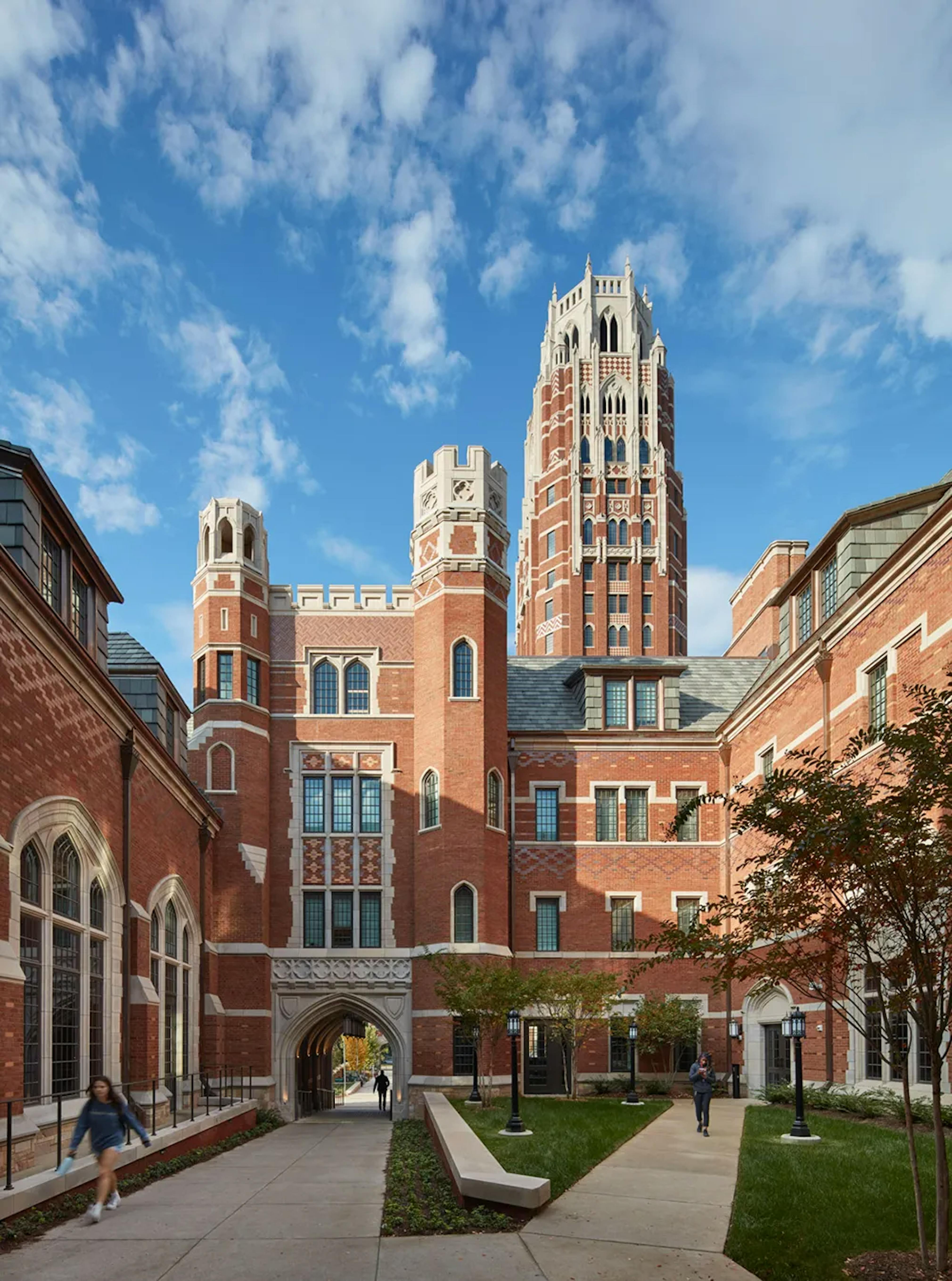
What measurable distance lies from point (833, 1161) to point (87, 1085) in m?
11.8

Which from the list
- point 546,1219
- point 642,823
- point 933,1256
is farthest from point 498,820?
point 933,1256

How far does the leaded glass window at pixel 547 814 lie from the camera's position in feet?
120

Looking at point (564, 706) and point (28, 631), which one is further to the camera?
point (564, 706)

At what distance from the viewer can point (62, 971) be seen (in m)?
18.9

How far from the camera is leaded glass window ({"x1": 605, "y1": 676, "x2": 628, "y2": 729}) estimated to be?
3766 cm

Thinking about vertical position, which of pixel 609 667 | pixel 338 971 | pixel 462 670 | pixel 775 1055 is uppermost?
pixel 609 667

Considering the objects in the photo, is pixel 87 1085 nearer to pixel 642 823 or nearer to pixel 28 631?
pixel 28 631

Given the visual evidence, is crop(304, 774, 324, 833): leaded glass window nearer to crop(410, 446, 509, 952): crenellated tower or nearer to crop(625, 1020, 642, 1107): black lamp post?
crop(410, 446, 509, 952): crenellated tower

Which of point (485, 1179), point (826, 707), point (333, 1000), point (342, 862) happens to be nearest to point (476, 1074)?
point (333, 1000)

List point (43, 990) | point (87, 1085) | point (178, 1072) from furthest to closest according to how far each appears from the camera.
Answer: point (178, 1072)
point (87, 1085)
point (43, 990)

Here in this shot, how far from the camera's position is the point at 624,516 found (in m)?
90.8

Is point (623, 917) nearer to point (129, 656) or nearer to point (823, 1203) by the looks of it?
point (129, 656)

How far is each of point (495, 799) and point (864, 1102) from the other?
15.4 meters

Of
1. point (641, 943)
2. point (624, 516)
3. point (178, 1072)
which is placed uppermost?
point (624, 516)
